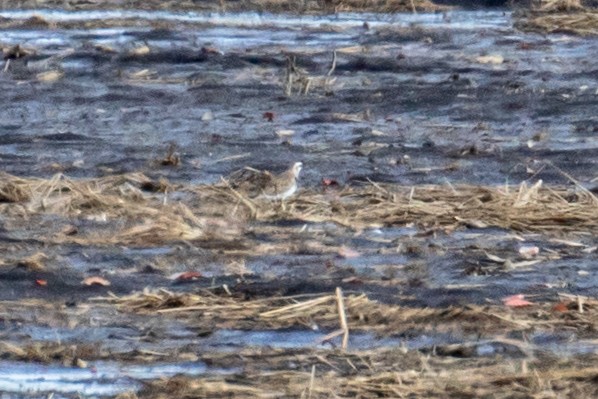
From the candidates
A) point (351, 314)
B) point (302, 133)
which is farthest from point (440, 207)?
point (302, 133)

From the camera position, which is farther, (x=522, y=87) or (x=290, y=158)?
(x=522, y=87)

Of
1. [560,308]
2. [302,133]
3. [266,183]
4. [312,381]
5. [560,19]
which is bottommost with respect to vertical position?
[560,19]

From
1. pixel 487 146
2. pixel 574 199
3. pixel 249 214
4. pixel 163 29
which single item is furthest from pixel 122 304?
pixel 163 29

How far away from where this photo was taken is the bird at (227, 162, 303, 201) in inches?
311

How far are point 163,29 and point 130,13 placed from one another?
4.17ft

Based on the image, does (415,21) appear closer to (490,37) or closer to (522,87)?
(490,37)

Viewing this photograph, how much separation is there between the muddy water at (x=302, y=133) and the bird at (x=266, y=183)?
20 cm

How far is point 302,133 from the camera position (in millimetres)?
9727

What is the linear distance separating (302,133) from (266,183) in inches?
66.6

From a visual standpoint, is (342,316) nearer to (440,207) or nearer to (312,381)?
(312,381)

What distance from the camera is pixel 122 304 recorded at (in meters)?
6.13

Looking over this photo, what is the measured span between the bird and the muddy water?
20 centimetres

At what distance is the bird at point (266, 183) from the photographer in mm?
7891

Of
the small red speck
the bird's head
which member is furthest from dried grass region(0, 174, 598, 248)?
the small red speck
